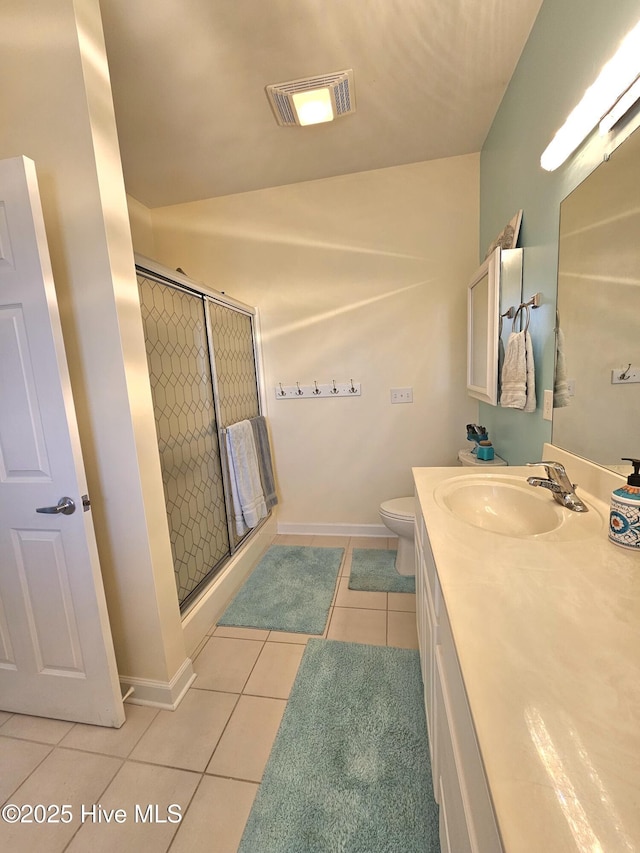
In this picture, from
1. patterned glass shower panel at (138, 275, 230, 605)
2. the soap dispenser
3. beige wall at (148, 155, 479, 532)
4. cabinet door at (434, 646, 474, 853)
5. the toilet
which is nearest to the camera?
cabinet door at (434, 646, 474, 853)

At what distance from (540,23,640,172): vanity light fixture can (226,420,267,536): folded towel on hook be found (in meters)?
1.93

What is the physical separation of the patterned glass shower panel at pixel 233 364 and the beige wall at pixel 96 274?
840mm

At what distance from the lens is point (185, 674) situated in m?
1.45

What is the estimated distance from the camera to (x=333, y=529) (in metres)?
2.72

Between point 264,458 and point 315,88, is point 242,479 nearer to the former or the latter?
point 264,458

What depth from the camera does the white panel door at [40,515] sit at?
1071 mm

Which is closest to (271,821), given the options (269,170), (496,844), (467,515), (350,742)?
(350,742)

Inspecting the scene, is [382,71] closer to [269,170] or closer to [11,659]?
[269,170]

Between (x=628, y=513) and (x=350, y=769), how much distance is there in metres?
1.14

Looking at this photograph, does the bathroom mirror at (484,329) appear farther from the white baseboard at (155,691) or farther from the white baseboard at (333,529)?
the white baseboard at (155,691)

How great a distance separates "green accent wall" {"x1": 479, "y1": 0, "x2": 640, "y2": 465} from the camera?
100cm

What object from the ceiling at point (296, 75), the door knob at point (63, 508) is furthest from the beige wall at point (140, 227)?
the door knob at point (63, 508)

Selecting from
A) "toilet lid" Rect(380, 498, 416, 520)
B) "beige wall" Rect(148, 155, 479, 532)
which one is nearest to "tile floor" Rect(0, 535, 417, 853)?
"toilet lid" Rect(380, 498, 416, 520)

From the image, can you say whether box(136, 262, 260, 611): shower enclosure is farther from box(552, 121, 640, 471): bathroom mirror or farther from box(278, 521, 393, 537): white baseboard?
box(552, 121, 640, 471): bathroom mirror
